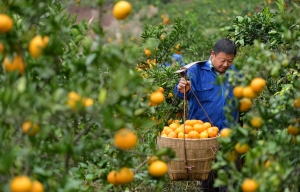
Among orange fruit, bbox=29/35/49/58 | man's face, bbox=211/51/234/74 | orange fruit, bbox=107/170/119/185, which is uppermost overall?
man's face, bbox=211/51/234/74

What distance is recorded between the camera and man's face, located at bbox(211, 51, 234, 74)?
4180 millimetres

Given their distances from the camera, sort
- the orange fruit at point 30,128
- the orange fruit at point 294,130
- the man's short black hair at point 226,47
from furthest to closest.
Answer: the man's short black hair at point 226,47, the orange fruit at point 294,130, the orange fruit at point 30,128

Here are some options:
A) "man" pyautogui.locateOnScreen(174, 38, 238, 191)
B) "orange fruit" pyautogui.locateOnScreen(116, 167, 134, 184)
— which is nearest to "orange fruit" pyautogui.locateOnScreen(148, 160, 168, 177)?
"orange fruit" pyautogui.locateOnScreen(116, 167, 134, 184)

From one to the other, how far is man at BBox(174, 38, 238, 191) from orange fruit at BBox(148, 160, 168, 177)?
5.46 ft

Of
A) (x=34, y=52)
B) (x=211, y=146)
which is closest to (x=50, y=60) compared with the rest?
(x=34, y=52)

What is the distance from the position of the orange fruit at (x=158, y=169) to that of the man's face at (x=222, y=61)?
1855 mm

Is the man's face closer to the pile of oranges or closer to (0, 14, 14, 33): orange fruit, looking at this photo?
the pile of oranges

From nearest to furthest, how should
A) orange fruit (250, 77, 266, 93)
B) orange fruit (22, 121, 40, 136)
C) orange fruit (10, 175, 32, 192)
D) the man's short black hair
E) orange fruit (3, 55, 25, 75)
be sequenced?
orange fruit (10, 175, 32, 192)
orange fruit (22, 121, 40, 136)
orange fruit (3, 55, 25, 75)
orange fruit (250, 77, 266, 93)
the man's short black hair

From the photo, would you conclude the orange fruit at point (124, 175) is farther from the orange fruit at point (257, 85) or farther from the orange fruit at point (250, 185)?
the orange fruit at point (257, 85)

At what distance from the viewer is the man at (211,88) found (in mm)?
4184

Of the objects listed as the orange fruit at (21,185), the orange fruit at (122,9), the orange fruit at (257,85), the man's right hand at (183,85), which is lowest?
the orange fruit at (21,185)

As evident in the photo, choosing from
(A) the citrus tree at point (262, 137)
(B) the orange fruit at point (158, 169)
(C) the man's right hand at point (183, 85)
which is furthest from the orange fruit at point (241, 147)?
(C) the man's right hand at point (183, 85)

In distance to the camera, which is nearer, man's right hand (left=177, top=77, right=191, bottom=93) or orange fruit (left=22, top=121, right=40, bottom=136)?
orange fruit (left=22, top=121, right=40, bottom=136)

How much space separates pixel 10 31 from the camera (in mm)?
2172
